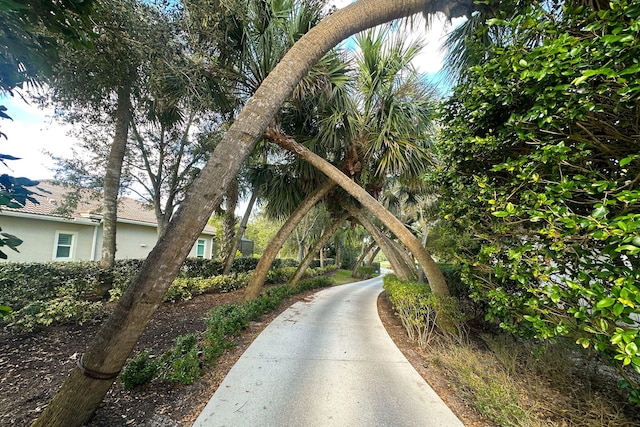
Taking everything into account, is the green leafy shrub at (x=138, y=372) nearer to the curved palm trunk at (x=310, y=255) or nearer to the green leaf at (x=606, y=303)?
the green leaf at (x=606, y=303)

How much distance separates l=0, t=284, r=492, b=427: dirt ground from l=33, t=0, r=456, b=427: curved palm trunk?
384 millimetres

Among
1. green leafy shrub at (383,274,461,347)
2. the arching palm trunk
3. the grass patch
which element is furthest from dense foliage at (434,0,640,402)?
the arching palm trunk

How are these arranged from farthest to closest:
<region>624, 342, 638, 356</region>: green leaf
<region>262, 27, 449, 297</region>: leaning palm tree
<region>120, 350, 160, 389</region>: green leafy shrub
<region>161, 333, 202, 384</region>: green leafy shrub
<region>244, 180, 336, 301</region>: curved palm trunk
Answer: <region>244, 180, 336, 301</region>: curved palm trunk, <region>262, 27, 449, 297</region>: leaning palm tree, <region>161, 333, 202, 384</region>: green leafy shrub, <region>120, 350, 160, 389</region>: green leafy shrub, <region>624, 342, 638, 356</region>: green leaf

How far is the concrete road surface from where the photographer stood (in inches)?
103

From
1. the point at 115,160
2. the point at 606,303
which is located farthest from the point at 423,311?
the point at 115,160

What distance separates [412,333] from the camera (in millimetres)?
4996

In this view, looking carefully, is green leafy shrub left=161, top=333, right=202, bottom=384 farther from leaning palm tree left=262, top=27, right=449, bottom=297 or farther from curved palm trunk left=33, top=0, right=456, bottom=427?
leaning palm tree left=262, top=27, right=449, bottom=297

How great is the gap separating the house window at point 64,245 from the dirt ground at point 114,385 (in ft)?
24.1

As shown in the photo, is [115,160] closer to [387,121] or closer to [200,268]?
[200,268]

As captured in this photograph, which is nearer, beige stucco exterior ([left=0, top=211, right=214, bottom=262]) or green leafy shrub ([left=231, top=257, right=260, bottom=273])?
beige stucco exterior ([left=0, top=211, right=214, bottom=262])

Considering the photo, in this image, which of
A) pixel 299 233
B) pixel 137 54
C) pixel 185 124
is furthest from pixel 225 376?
pixel 299 233

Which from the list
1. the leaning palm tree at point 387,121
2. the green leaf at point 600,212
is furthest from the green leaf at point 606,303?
the leaning palm tree at point 387,121

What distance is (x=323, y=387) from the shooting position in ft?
10.5

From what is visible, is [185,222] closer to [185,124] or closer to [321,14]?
[321,14]
